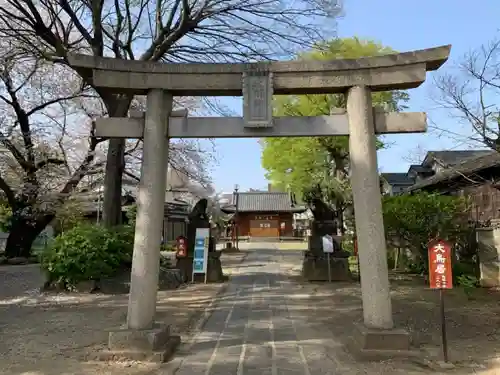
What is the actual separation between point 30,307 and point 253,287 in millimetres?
6542

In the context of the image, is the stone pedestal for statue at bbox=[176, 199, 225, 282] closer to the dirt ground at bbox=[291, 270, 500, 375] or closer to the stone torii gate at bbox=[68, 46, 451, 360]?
the dirt ground at bbox=[291, 270, 500, 375]

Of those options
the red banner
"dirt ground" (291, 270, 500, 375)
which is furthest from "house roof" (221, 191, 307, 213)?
the red banner

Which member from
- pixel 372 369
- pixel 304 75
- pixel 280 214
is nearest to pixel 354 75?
pixel 304 75

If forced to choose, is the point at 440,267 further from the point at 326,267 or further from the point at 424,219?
the point at 326,267

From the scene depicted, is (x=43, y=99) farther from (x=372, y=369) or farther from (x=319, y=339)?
(x=372, y=369)

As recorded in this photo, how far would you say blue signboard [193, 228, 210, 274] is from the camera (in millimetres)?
15898

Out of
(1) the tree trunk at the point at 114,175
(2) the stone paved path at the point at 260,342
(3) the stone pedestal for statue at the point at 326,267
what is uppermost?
(1) the tree trunk at the point at 114,175

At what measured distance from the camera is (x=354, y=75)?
7422 mm

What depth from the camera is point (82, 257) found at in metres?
13.5

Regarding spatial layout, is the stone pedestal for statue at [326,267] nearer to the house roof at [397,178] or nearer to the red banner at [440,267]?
the red banner at [440,267]

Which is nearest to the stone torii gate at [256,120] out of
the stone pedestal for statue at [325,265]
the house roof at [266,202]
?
the stone pedestal for statue at [325,265]

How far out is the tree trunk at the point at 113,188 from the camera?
15.6m

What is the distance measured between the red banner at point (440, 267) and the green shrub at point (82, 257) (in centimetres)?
971

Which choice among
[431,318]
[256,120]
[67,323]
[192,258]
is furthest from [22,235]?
[431,318]
